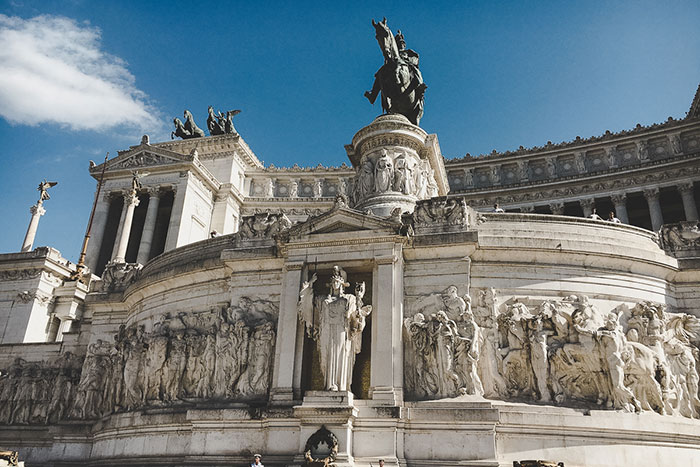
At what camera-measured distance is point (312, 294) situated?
16562 mm

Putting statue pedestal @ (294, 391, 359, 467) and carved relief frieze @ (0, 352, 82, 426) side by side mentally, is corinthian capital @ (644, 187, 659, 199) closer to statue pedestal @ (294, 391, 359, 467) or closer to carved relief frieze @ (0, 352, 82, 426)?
statue pedestal @ (294, 391, 359, 467)

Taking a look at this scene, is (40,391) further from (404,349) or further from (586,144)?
(586,144)

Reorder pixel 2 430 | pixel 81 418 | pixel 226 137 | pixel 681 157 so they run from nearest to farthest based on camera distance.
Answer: pixel 81 418, pixel 2 430, pixel 681 157, pixel 226 137

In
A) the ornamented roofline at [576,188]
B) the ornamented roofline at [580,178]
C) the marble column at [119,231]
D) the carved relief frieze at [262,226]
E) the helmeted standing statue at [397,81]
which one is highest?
the ornamented roofline at [580,178]

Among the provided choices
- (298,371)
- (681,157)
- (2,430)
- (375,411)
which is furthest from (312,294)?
(681,157)

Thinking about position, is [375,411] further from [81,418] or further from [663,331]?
[81,418]

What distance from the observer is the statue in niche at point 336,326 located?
15461mm

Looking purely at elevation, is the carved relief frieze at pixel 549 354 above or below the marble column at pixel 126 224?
below

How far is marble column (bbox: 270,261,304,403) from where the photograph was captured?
15.9 meters

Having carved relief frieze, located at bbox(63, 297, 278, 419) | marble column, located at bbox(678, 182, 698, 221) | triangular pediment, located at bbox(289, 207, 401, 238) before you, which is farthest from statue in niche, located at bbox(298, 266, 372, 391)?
marble column, located at bbox(678, 182, 698, 221)

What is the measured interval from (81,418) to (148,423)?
5.19 meters

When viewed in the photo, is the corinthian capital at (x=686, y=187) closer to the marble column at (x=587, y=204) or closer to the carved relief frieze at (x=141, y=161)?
the marble column at (x=587, y=204)

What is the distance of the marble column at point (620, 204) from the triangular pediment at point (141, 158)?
1700 inches

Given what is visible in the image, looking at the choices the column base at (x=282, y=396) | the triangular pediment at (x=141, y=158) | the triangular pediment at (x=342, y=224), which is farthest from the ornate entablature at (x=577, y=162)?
the column base at (x=282, y=396)
